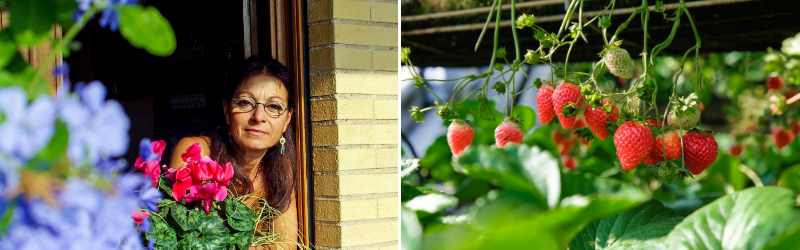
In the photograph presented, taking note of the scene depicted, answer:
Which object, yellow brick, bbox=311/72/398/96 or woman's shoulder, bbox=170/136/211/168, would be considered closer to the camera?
woman's shoulder, bbox=170/136/211/168

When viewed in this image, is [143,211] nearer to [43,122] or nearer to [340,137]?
[340,137]

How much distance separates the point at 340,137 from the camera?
1.39 meters

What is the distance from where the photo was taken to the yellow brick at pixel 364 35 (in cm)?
138

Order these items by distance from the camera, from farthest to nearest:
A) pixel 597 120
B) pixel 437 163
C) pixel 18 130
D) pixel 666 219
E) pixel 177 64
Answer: pixel 437 163 → pixel 177 64 → pixel 597 120 → pixel 666 219 → pixel 18 130

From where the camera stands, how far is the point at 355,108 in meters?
1.41

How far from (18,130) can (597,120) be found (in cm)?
88

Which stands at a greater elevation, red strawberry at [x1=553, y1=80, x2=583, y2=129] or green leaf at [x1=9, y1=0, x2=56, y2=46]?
green leaf at [x1=9, y1=0, x2=56, y2=46]

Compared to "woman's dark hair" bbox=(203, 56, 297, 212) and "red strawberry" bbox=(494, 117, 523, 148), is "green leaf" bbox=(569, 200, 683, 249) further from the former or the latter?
"woman's dark hair" bbox=(203, 56, 297, 212)

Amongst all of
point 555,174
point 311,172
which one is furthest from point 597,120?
point 311,172

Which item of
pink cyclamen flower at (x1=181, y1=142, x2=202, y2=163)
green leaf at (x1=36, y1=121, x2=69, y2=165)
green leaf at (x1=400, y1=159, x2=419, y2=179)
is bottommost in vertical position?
green leaf at (x1=400, y1=159, x2=419, y2=179)

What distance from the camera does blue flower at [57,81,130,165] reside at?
29cm

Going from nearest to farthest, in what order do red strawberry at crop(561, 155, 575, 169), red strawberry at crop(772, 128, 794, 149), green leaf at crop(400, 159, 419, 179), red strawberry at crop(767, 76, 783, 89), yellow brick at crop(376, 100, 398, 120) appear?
1. green leaf at crop(400, 159, 419, 179)
2. yellow brick at crop(376, 100, 398, 120)
3. red strawberry at crop(767, 76, 783, 89)
4. red strawberry at crop(561, 155, 575, 169)
5. red strawberry at crop(772, 128, 794, 149)

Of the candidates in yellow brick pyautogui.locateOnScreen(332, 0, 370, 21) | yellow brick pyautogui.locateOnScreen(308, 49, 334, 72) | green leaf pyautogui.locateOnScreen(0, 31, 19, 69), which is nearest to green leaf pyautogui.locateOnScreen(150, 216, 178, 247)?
yellow brick pyautogui.locateOnScreen(308, 49, 334, 72)

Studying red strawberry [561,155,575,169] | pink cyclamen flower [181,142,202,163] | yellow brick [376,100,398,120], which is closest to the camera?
pink cyclamen flower [181,142,202,163]
